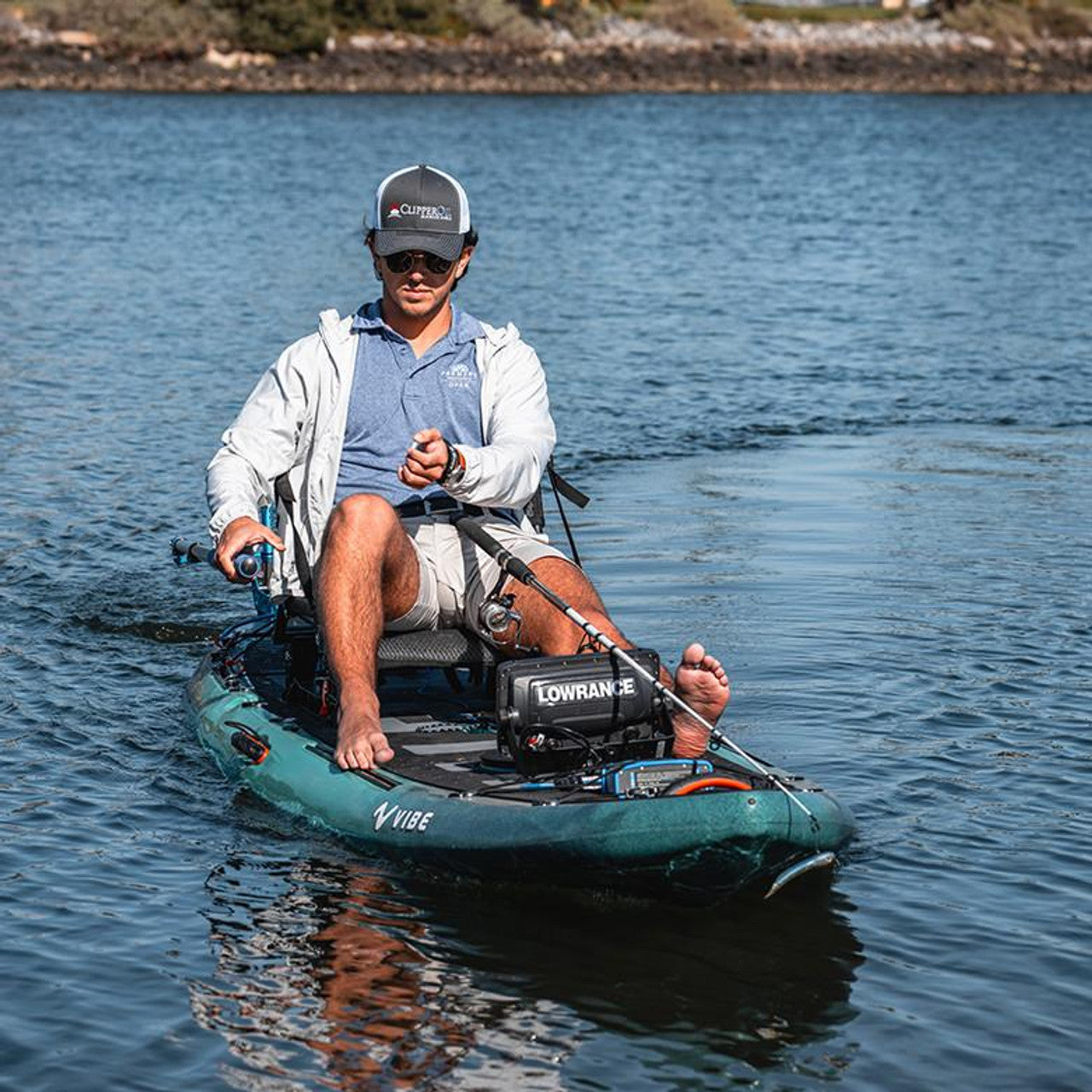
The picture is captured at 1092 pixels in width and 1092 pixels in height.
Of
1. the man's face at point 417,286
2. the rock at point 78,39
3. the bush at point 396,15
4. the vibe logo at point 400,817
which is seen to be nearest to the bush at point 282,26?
the bush at point 396,15

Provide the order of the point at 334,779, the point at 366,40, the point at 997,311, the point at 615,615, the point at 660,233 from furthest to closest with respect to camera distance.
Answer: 1. the point at 366,40
2. the point at 660,233
3. the point at 997,311
4. the point at 615,615
5. the point at 334,779

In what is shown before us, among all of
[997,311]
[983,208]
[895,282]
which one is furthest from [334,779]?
[983,208]

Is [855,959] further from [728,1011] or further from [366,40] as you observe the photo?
[366,40]

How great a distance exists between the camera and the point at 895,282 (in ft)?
74.6

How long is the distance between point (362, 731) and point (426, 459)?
2.96 feet

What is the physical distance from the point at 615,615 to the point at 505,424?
284 centimetres

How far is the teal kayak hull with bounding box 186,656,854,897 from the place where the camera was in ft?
18.9

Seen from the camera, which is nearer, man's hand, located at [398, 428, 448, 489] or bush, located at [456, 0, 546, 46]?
man's hand, located at [398, 428, 448, 489]

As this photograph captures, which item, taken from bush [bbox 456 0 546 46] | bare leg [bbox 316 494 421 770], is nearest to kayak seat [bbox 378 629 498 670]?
bare leg [bbox 316 494 421 770]

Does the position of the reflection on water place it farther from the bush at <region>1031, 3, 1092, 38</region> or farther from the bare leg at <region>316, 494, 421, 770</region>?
the bush at <region>1031, 3, 1092, 38</region>

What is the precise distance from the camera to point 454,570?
22.6 ft

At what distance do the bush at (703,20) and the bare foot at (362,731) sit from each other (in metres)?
77.5

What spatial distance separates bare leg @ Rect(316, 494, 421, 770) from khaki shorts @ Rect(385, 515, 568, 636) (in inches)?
12.7

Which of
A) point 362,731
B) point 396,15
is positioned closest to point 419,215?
point 362,731
